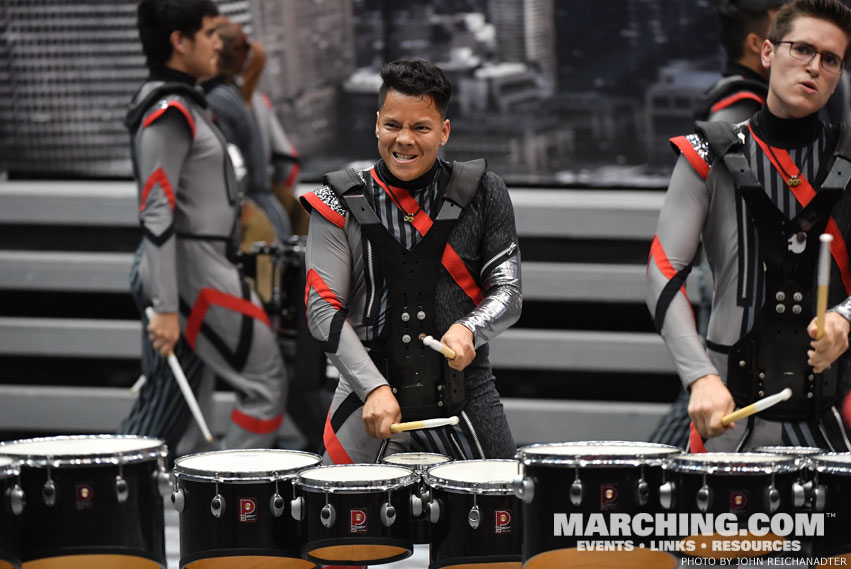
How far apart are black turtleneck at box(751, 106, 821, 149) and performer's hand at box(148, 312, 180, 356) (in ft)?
8.65

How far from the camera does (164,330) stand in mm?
5348

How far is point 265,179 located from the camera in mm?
6820

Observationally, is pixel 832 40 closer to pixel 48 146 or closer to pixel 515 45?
pixel 515 45

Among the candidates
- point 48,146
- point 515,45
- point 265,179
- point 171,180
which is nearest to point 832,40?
point 171,180

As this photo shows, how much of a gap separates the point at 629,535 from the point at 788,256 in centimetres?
81

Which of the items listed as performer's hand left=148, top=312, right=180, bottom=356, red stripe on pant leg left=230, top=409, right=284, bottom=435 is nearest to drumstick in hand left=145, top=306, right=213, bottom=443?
performer's hand left=148, top=312, right=180, bottom=356

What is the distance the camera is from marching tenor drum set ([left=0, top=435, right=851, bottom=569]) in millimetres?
3018

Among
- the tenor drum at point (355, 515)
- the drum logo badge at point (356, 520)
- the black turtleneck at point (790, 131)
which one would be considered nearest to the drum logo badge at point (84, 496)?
the tenor drum at point (355, 515)

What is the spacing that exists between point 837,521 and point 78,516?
1732 mm

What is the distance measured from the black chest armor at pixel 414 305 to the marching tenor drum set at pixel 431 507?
0.51 feet

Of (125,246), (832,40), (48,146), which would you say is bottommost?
(125,246)

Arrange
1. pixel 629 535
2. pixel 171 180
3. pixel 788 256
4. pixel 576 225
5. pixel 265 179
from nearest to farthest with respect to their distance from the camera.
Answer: pixel 629 535 → pixel 788 256 → pixel 171 180 → pixel 265 179 → pixel 576 225

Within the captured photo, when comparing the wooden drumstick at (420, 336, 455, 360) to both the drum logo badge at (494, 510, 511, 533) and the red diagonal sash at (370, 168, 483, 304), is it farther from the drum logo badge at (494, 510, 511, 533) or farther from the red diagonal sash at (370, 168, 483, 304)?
the drum logo badge at (494, 510, 511, 533)

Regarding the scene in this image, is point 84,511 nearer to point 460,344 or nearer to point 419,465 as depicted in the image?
point 419,465
